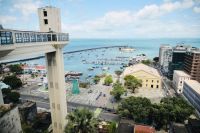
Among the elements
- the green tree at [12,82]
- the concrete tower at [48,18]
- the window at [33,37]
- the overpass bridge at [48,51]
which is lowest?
the green tree at [12,82]

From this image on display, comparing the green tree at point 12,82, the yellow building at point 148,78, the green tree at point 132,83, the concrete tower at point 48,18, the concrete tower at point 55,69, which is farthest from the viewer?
the yellow building at point 148,78

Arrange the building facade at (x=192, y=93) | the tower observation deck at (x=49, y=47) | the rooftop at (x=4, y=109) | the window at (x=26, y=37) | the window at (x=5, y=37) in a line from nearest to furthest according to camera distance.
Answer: the window at (x=5, y=37) < the tower observation deck at (x=49, y=47) < the window at (x=26, y=37) < the rooftop at (x=4, y=109) < the building facade at (x=192, y=93)

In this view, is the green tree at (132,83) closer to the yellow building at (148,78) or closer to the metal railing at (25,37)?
the yellow building at (148,78)

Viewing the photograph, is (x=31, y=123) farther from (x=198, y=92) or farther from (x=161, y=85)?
(x=161, y=85)

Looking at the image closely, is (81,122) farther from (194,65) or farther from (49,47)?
(194,65)

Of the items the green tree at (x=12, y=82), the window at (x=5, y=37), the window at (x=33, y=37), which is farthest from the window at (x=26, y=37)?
the green tree at (x=12, y=82)

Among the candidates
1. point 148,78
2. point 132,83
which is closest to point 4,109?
point 132,83

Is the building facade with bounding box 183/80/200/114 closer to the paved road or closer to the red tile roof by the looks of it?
the paved road
